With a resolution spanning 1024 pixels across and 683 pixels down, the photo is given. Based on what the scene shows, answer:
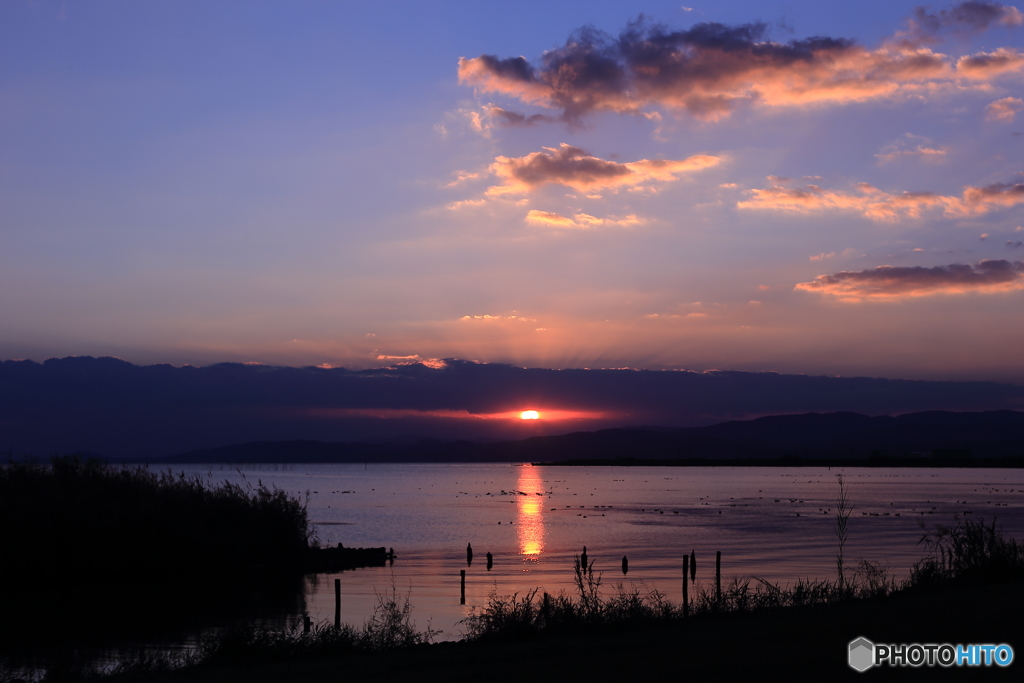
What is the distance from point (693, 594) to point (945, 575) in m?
15.3

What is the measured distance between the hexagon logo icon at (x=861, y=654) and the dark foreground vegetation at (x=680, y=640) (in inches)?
6.8

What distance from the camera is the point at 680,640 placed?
16312 mm

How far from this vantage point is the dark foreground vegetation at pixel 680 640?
13672 mm

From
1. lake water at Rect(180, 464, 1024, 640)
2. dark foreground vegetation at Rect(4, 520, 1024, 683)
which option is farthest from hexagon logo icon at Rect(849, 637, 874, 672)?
lake water at Rect(180, 464, 1024, 640)

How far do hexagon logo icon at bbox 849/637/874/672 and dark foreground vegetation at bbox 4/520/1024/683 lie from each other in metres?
0.17

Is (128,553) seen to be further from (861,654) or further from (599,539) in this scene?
(599,539)

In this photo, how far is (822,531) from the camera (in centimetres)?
7100

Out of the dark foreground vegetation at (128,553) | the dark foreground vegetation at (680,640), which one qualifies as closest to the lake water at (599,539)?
the dark foreground vegetation at (128,553)

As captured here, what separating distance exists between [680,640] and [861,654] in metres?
3.88

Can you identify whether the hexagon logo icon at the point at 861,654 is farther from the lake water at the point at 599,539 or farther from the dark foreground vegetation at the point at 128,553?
the dark foreground vegetation at the point at 128,553

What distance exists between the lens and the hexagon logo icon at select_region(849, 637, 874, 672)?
1272 cm

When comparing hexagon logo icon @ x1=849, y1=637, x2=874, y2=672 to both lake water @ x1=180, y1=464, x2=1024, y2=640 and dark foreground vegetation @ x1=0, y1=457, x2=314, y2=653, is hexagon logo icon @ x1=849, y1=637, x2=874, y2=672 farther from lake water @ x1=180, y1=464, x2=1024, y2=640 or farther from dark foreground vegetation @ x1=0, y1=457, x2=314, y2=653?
dark foreground vegetation @ x1=0, y1=457, x2=314, y2=653

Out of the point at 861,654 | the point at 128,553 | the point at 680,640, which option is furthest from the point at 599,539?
the point at 861,654

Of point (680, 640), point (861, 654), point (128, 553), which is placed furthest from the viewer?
point (128, 553)
